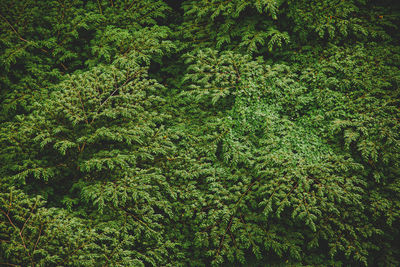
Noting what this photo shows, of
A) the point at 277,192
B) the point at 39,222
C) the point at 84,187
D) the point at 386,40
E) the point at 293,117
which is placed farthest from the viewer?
the point at 386,40

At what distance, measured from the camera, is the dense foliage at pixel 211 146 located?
2.54m

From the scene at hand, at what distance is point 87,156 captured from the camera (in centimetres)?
279

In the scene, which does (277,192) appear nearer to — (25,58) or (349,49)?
(349,49)

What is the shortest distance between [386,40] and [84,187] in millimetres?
4262

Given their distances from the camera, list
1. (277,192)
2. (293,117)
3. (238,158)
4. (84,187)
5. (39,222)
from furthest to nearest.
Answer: (293,117) < (238,158) < (277,192) < (84,187) < (39,222)

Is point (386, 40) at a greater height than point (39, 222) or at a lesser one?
greater

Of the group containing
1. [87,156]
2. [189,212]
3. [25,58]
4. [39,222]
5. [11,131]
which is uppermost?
[25,58]

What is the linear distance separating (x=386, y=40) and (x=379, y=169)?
1871mm

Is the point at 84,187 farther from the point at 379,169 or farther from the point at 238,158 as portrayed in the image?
the point at 379,169

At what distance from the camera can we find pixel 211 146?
3078mm

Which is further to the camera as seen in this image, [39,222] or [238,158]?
[238,158]

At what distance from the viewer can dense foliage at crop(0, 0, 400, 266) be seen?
2537 millimetres

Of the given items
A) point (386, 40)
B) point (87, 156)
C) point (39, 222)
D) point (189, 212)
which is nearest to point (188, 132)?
point (189, 212)

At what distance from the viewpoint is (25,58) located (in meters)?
3.45
